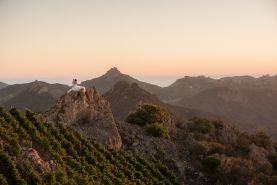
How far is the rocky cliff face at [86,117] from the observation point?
119 ft

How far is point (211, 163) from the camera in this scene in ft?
128

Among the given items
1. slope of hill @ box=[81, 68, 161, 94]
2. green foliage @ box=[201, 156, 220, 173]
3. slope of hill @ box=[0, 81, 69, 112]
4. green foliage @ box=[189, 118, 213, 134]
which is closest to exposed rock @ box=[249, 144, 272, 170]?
green foliage @ box=[201, 156, 220, 173]

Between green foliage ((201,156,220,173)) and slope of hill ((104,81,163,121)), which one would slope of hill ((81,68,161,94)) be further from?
green foliage ((201,156,220,173))

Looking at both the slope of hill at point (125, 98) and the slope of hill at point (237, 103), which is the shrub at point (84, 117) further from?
the slope of hill at point (237, 103)

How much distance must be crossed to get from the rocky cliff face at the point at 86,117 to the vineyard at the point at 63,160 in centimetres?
205

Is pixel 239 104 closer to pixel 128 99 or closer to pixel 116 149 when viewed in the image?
pixel 128 99

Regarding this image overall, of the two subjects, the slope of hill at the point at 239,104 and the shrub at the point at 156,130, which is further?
the slope of hill at the point at 239,104

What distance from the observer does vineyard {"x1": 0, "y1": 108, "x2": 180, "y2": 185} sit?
2221cm

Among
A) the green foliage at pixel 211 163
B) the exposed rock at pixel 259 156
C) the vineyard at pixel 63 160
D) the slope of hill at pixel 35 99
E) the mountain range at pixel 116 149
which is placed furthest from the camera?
the slope of hill at pixel 35 99

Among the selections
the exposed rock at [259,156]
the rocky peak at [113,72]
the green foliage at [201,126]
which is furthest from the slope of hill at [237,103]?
the exposed rock at [259,156]

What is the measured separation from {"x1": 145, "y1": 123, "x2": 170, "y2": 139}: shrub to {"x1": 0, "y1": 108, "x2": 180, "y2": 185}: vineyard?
581 cm

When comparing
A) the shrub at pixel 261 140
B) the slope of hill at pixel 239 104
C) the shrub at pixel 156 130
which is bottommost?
the slope of hill at pixel 239 104

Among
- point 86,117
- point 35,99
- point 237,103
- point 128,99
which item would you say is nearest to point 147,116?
point 86,117

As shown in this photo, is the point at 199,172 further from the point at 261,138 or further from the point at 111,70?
the point at 111,70
